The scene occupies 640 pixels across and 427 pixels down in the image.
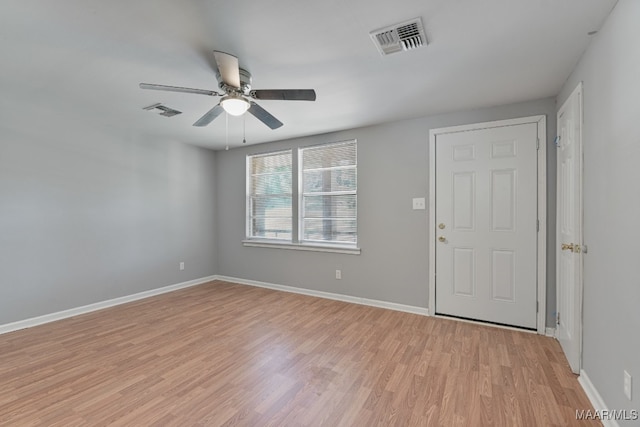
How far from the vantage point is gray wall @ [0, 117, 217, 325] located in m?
3.08

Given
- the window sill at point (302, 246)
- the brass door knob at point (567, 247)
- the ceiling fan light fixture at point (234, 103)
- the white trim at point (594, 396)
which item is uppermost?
the ceiling fan light fixture at point (234, 103)

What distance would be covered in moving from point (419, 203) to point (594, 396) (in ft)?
7.08

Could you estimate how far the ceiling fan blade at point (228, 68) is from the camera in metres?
1.77

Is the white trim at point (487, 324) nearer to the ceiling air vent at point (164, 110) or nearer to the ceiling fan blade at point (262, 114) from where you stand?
the ceiling fan blade at point (262, 114)

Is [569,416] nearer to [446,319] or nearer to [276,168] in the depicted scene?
[446,319]

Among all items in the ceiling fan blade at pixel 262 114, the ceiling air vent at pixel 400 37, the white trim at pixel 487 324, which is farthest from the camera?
the white trim at pixel 487 324

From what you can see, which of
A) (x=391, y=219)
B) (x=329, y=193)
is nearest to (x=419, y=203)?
(x=391, y=219)

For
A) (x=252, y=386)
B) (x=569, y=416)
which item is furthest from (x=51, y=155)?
(x=569, y=416)

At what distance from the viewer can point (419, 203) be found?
3463mm

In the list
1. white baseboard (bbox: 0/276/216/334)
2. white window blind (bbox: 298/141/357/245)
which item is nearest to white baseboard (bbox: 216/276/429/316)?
white window blind (bbox: 298/141/357/245)

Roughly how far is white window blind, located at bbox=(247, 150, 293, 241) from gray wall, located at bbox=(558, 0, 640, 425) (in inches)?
139

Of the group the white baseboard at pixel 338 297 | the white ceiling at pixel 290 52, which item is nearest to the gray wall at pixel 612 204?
the white ceiling at pixel 290 52

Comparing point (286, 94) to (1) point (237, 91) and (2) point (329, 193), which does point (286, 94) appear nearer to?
(1) point (237, 91)

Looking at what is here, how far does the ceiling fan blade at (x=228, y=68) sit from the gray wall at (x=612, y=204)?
2.13m
